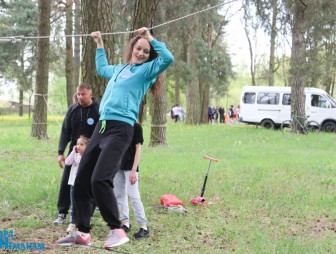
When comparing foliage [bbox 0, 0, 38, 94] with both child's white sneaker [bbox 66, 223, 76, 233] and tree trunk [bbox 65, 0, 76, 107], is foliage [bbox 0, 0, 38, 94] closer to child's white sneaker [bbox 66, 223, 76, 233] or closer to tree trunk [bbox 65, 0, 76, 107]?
tree trunk [bbox 65, 0, 76, 107]

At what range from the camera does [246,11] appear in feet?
44.4

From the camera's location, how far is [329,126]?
21203 millimetres

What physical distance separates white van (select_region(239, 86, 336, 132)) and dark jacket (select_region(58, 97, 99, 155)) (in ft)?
60.3

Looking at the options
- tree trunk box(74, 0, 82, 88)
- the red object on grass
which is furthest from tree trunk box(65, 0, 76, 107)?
the red object on grass

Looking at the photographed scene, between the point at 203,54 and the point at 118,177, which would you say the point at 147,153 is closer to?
the point at 118,177

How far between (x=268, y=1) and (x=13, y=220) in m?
10.7

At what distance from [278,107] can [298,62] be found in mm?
6738

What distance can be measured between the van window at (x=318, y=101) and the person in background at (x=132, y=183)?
18420 mm

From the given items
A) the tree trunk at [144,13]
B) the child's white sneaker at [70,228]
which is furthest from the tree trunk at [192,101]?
the child's white sneaker at [70,228]

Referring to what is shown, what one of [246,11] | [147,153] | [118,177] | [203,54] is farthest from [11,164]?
[203,54]

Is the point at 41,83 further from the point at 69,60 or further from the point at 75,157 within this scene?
the point at 75,157

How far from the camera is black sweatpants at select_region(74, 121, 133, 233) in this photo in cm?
348

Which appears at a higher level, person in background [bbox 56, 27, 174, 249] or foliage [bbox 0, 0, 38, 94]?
foliage [bbox 0, 0, 38, 94]

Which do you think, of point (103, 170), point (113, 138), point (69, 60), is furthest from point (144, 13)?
point (69, 60)
